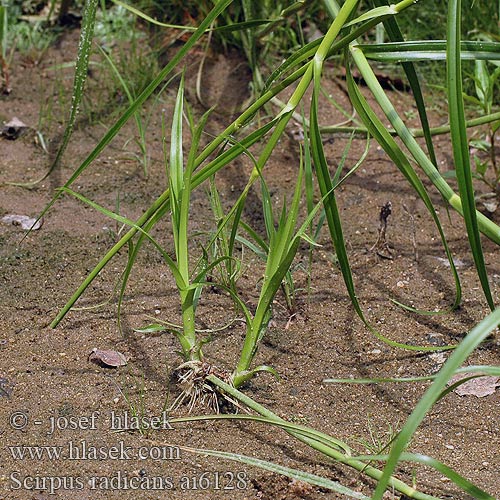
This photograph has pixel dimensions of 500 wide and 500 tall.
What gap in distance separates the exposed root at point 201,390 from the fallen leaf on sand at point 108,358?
17cm

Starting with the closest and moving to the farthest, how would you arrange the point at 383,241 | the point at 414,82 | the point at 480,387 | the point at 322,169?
the point at 322,169, the point at 414,82, the point at 480,387, the point at 383,241

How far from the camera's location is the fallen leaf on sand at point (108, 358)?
5.09 feet

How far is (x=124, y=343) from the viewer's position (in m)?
1.62

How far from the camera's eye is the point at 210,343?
1.65 m

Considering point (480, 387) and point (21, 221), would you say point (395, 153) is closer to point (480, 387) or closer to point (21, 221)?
point (480, 387)

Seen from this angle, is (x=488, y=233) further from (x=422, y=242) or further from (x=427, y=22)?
(x=427, y=22)

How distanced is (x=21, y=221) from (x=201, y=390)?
85 centimetres

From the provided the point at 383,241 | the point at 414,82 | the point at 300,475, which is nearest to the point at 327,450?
the point at 300,475

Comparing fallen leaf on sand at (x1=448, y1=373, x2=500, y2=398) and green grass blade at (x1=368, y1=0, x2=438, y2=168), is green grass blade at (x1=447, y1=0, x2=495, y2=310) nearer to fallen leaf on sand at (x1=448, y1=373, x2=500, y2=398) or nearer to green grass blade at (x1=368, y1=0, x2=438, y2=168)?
green grass blade at (x1=368, y1=0, x2=438, y2=168)

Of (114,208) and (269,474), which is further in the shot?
(114,208)

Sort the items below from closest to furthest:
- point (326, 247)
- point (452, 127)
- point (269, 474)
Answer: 1. point (452, 127)
2. point (269, 474)
3. point (326, 247)

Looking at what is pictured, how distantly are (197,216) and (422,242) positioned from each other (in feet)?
1.94

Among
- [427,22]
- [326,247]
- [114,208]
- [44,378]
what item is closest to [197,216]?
[114,208]

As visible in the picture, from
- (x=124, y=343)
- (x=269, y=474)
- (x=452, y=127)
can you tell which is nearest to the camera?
(x=452, y=127)
